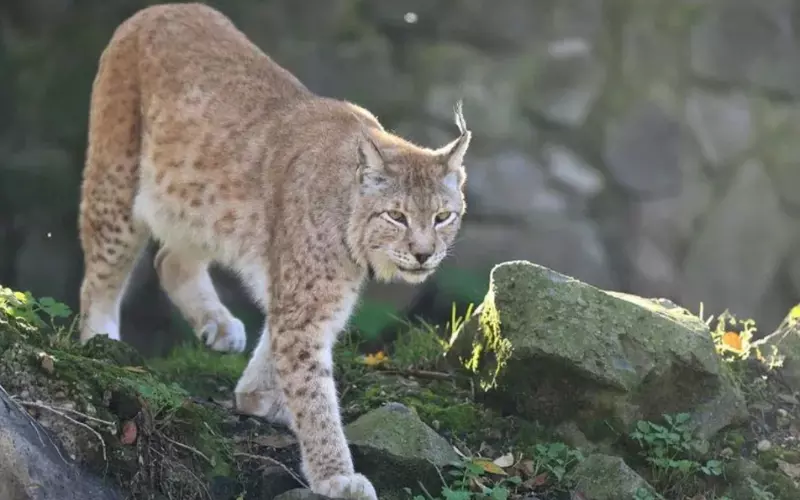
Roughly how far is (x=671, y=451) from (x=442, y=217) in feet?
3.66

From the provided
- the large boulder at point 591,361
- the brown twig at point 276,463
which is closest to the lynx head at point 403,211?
the large boulder at point 591,361

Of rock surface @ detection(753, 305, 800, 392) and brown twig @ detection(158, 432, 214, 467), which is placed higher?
brown twig @ detection(158, 432, 214, 467)

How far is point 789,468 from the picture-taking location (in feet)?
13.9

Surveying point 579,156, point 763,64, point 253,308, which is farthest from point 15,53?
point 763,64

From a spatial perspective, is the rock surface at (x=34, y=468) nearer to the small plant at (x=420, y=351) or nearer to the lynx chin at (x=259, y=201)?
the lynx chin at (x=259, y=201)

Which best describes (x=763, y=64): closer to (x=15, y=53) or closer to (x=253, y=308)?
(x=253, y=308)

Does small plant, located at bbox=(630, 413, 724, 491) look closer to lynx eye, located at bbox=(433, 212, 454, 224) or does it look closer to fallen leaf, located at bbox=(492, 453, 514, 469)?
fallen leaf, located at bbox=(492, 453, 514, 469)

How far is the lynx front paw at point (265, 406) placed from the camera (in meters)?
4.13

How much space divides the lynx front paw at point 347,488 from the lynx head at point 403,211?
73cm

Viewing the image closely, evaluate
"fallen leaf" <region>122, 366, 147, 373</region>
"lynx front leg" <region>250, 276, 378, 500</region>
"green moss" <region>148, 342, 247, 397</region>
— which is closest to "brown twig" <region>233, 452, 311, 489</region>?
"lynx front leg" <region>250, 276, 378, 500</region>

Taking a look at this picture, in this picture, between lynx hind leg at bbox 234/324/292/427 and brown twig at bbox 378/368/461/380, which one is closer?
lynx hind leg at bbox 234/324/292/427

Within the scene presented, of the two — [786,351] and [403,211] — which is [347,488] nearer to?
[403,211]

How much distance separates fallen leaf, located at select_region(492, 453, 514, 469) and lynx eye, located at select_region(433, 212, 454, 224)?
0.83 m

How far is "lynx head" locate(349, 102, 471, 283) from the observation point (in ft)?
12.7
